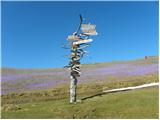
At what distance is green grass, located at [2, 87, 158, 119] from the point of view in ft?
52.3

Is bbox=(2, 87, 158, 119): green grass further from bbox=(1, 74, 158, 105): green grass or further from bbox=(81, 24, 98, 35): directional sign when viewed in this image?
bbox=(1, 74, 158, 105): green grass

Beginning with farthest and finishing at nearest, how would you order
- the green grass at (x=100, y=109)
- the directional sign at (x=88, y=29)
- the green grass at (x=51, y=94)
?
the green grass at (x=51, y=94) < the directional sign at (x=88, y=29) < the green grass at (x=100, y=109)

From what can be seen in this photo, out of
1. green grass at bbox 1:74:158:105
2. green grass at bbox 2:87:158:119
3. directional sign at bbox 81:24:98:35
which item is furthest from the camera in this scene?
green grass at bbox 1:74:158:105

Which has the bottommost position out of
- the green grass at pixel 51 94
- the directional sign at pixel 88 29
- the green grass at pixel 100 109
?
the green grass at pixel 100 109

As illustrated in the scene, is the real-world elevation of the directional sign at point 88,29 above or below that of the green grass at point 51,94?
above

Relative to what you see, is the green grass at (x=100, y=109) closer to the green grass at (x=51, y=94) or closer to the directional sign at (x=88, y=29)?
the directional sign at (x=88, y=29)

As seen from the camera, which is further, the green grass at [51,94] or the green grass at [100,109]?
the green grass at [51,94]

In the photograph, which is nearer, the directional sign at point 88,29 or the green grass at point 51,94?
the directional sign at point 88,29

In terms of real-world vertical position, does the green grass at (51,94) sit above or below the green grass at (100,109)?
above

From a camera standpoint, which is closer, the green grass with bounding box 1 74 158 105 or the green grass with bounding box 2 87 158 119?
the green grass with bounding box 2 87 158 119

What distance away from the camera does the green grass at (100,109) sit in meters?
15.9

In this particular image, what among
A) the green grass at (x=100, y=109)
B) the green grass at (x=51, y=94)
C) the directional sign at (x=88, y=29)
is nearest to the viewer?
the green grass at (x=100, y=109)

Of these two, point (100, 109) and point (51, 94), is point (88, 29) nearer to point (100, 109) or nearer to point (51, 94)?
point (100, 109)

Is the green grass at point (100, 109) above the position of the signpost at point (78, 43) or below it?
below
